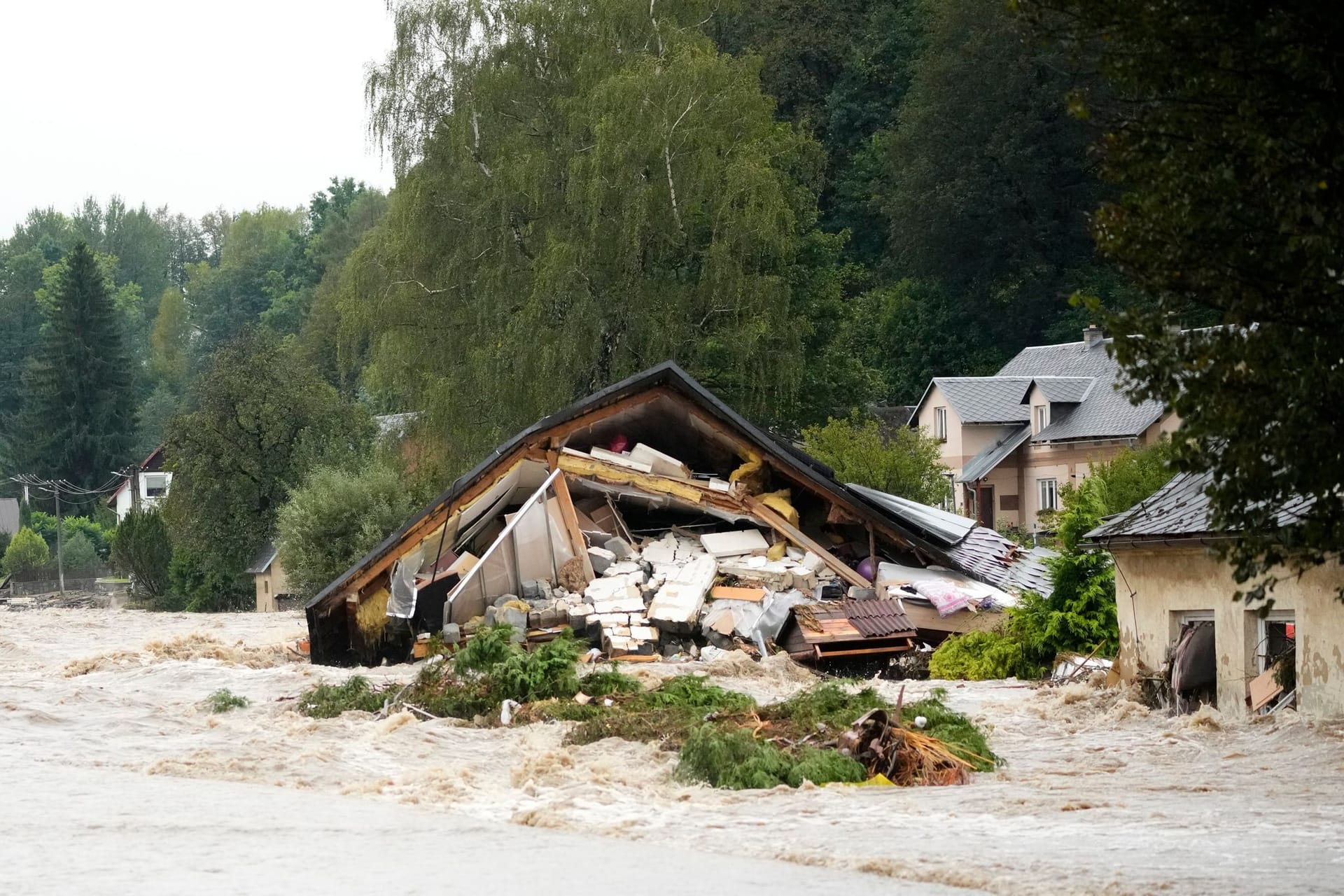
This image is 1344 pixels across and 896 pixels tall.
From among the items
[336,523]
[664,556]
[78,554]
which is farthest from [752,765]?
[78,554]

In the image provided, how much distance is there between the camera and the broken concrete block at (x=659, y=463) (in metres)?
26.5

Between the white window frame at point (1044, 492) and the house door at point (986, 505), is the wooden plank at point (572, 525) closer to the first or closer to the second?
the white window frame at point (1044, 492)

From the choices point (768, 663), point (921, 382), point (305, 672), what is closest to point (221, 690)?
point (305, 672)

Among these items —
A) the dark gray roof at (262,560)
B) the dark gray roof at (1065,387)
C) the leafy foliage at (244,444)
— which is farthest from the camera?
the dark gray roof at (262,560)

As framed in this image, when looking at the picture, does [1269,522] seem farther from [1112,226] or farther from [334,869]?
[334,869]

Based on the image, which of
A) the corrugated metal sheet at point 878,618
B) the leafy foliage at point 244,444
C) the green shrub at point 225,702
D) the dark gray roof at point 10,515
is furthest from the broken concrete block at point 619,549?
the dark gray roof at point 10,515

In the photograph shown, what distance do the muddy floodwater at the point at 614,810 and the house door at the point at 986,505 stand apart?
4043cm

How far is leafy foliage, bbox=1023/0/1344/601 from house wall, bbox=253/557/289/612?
5060cm

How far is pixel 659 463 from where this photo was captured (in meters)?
26.6

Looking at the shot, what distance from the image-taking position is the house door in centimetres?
6162

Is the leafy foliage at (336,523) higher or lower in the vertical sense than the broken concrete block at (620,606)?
higher

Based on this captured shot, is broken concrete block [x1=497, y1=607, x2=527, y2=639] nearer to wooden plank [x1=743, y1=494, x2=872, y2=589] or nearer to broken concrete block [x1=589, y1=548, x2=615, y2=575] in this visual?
broken concrete block [x1=589, y1=548, x2=615, y2=575]

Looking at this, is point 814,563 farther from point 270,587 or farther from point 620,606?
point 270,587

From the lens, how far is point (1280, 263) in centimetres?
984
